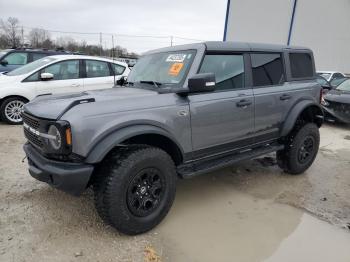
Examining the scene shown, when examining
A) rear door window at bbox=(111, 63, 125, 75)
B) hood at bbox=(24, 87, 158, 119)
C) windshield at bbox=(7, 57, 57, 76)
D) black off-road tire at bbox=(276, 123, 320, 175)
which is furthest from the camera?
rear door window at bbox=(111, 63, 125, 75)

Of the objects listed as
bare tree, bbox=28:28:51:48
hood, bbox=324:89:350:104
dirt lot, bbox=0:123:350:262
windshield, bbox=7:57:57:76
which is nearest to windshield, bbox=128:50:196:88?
dirt lot, bbox=0:123:350:262

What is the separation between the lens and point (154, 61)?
452cm

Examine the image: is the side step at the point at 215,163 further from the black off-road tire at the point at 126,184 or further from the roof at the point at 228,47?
the roof at the point at 228,47

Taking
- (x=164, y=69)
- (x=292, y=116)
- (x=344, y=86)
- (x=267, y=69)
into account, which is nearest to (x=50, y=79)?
(x=164, y=69)

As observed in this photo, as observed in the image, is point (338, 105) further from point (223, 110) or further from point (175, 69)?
point (175, 69)

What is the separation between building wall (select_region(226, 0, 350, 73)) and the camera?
70.2ft

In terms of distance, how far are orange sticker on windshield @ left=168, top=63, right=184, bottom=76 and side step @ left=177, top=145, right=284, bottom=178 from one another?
1.08 m

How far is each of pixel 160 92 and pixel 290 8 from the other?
21.1 meters

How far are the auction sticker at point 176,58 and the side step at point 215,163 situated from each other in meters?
1.24

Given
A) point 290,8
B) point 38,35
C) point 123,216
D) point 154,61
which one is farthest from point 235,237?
point 38,35

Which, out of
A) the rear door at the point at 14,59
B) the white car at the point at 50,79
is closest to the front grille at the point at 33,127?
the white car at the point at 50,79

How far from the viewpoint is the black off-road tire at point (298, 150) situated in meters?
5.16

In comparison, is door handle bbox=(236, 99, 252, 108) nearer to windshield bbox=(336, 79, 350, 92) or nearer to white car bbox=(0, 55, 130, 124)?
white car bbox=(0, 55, 130, 124)

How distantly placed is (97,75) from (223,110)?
5.49m
